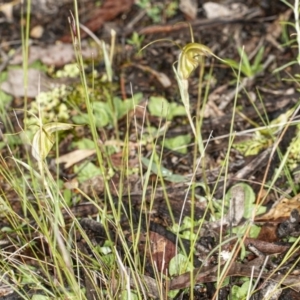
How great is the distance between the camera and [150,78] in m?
2.59

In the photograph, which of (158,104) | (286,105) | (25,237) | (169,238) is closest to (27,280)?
(25,237)

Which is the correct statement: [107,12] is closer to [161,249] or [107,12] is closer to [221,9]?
[221,9]

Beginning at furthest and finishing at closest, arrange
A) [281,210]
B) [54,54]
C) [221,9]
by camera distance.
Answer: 1. [221,9]
2. [54,54]
3. [281,210]

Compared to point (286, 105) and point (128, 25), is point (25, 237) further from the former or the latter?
point (128, 25)

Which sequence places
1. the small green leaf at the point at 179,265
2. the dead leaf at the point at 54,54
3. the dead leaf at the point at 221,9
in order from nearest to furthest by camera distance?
the small green leaf at the point at 179,265
the dead leaf at the point at 54,54
the dead leaf at the point at 221,9

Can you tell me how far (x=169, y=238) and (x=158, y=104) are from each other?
0.78 metres

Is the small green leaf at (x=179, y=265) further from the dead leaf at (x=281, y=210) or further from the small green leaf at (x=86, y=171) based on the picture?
the small green leaf at (x=86, y=171)

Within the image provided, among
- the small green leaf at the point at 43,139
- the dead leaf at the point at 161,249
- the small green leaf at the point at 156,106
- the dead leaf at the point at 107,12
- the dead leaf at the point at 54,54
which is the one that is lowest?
the dead leaf at the point at 161,249

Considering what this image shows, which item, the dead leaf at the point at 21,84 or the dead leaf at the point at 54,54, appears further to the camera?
the dead leaf at the point at 54,54

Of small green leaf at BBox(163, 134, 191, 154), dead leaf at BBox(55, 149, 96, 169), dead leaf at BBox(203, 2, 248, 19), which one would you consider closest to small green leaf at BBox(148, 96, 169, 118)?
small green leaf at BBox(163, 134, 191, 154)

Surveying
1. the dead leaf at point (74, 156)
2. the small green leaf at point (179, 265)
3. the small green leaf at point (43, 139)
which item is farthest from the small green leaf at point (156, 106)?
the small green leaf at point (43, 139)

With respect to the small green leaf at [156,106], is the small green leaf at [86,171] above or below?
below

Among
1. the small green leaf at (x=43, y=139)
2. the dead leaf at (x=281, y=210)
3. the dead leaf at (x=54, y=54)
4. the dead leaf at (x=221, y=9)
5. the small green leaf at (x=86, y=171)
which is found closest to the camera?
the small green leaf at (x=43, y=139)

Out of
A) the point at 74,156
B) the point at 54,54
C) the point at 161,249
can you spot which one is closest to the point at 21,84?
the point at 54,54
